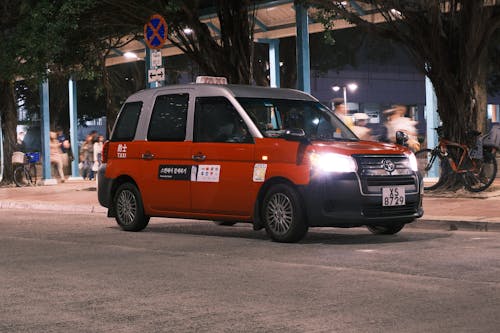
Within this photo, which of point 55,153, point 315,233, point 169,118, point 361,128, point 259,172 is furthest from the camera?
point 55,153

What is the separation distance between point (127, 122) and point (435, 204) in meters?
5.53

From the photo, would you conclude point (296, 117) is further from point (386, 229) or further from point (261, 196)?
point (386, 229)

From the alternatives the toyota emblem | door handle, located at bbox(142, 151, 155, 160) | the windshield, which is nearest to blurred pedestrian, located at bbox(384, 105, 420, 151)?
the windshield

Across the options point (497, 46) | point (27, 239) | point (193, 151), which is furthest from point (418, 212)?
point (497, 46)

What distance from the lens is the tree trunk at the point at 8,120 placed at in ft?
102

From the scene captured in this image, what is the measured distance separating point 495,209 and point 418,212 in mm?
3127

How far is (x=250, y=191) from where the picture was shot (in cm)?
1186

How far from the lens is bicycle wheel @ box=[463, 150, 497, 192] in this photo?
1752cm

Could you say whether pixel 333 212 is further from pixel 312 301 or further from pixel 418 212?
pixel 312 301

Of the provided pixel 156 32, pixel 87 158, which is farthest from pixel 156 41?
pixel 87 158

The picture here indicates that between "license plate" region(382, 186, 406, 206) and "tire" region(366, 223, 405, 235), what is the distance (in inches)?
33.0

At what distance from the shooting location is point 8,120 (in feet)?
103

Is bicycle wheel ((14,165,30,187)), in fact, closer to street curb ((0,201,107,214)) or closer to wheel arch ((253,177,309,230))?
street curb ((0,201,107,214))

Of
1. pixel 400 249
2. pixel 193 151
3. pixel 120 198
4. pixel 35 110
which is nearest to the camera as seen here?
pixel 400 249
